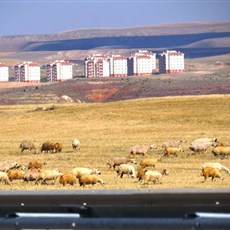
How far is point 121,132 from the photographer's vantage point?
44781 mm

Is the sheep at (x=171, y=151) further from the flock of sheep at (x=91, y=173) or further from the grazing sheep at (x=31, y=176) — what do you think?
the grazing sheep at (x=31, y=176)

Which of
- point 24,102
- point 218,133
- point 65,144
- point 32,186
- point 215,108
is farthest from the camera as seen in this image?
point 24,102

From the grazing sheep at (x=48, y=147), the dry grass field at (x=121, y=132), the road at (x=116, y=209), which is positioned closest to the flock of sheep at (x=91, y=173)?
the dry grass field at (x=121, y=132)

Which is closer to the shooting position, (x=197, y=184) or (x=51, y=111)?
(x=197, y=184)

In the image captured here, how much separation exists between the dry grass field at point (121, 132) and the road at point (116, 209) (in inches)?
472

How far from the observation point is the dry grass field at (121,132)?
25.2 meters

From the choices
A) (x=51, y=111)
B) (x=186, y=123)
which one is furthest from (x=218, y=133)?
(x=51, y=111)

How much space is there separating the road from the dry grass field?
12.0 m

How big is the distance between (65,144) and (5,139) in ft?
19.3

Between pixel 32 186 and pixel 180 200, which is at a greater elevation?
pixel 180 200

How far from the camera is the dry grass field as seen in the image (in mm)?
25203

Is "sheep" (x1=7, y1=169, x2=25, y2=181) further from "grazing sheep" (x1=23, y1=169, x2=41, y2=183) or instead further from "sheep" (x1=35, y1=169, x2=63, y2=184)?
"sheep" (x1=35, y1=169, x2=63, y2=184)

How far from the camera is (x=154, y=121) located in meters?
50.2

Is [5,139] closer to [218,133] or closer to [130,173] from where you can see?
[218,133]
